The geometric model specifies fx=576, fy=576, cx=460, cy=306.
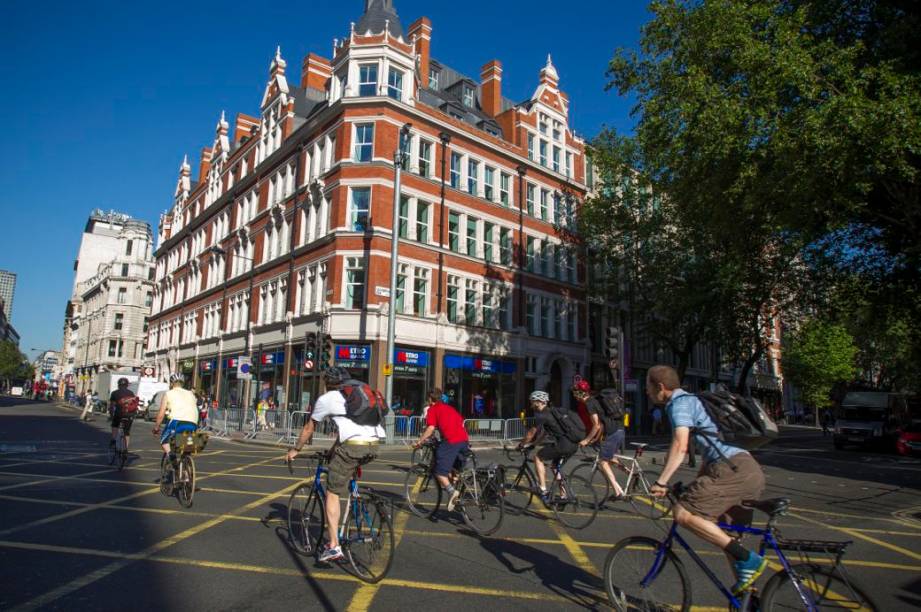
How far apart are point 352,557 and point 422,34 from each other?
111 feet

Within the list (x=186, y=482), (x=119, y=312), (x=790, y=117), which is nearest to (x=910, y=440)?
(x=790, y=117)

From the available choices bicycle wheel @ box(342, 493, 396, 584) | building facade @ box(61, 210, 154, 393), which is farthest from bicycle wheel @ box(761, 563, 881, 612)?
building facade @ box(61, 210, 154, 393)

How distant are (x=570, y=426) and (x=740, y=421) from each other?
13.7ft

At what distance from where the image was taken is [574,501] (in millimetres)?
8062

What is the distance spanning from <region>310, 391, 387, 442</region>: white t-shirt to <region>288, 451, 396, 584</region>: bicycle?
0.35 meters

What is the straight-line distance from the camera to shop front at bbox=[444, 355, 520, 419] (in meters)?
29.3

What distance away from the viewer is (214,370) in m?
39.9

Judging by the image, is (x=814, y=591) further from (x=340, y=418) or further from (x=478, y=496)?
(x=478, y=496)

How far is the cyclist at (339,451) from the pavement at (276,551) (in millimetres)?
418

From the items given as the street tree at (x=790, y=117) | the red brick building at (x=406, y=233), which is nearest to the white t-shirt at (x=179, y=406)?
the street tree at (x=790, y=117)

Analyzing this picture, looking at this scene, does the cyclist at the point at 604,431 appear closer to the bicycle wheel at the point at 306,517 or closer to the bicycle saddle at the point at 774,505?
the bicycle wheel at the point at 306,517

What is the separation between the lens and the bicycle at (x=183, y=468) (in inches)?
329

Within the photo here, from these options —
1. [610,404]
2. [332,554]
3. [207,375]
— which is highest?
[207,375]

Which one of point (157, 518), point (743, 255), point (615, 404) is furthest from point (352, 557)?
point (743, 255)
